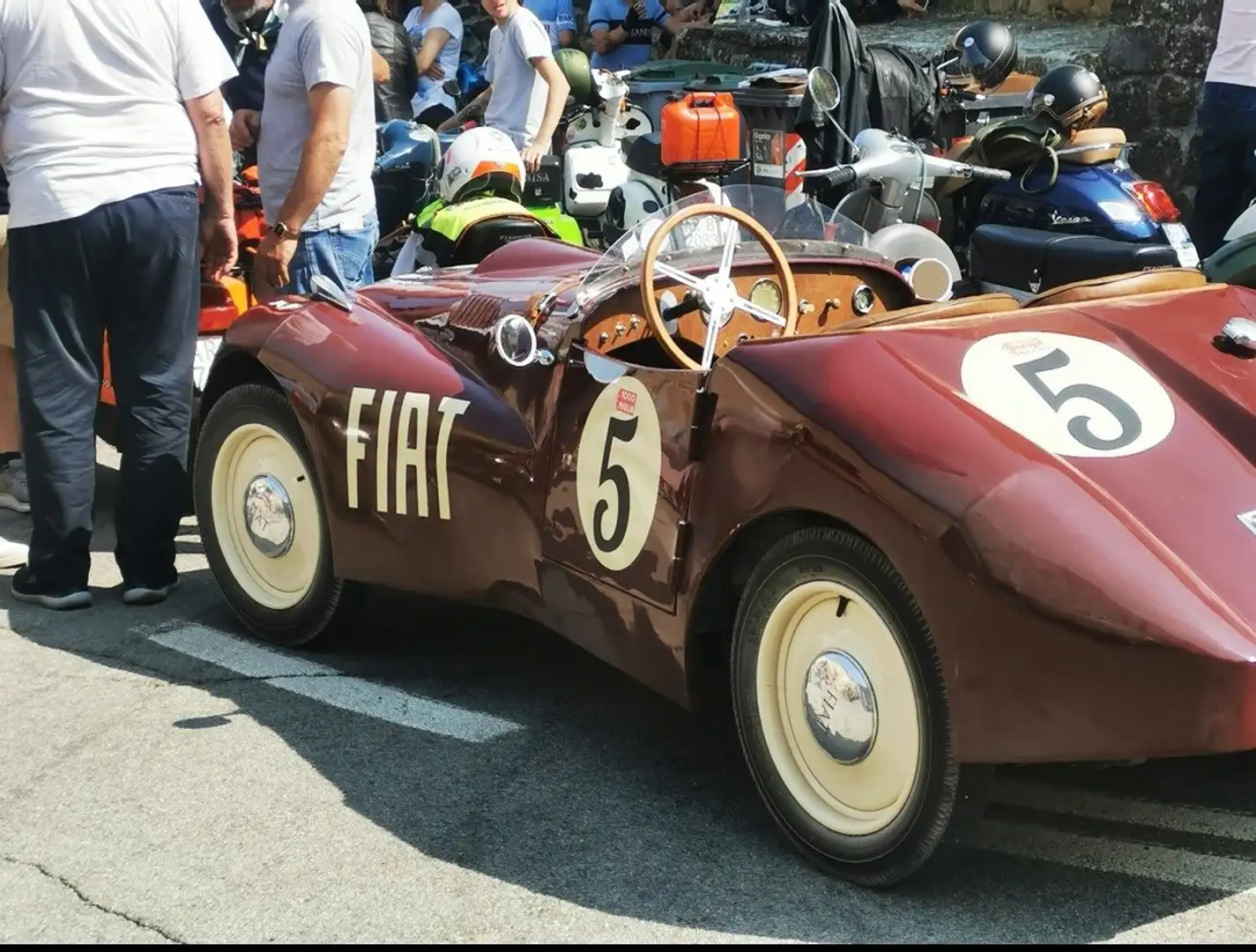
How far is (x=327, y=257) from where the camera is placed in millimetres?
5375

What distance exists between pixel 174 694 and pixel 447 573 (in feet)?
2.66

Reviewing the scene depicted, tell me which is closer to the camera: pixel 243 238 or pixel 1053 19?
pixel 243 238

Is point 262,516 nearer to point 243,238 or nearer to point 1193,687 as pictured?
point 243,238

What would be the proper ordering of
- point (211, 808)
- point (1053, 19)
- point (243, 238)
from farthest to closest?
point (1053, 19)
point (243, 238)
point (211, 808)

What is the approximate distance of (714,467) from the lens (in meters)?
3.22

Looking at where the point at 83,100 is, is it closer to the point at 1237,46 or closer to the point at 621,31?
the point at 1237,46

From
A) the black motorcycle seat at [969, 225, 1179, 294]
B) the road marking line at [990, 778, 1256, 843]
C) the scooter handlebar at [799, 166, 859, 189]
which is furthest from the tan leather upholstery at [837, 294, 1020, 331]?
the scooter handlebar at [799, 166, 859, 189]

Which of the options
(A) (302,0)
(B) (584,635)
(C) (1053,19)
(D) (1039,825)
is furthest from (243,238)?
(C) (1053,19)

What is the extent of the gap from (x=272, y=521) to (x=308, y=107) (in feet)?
4.80

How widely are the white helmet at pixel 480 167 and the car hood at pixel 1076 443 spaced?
4.34m

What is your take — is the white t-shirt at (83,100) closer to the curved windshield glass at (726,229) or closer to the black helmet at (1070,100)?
the curved windshield glass at (726,229)

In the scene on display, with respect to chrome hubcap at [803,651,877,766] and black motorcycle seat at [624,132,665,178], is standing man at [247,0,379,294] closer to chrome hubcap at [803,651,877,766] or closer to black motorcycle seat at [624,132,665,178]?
chrome hubcap at [803,651,877,766]

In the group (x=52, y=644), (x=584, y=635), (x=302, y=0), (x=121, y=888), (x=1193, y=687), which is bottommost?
(x=52, y=644)

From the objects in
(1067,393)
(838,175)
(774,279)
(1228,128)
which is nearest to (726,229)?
(774,279)
